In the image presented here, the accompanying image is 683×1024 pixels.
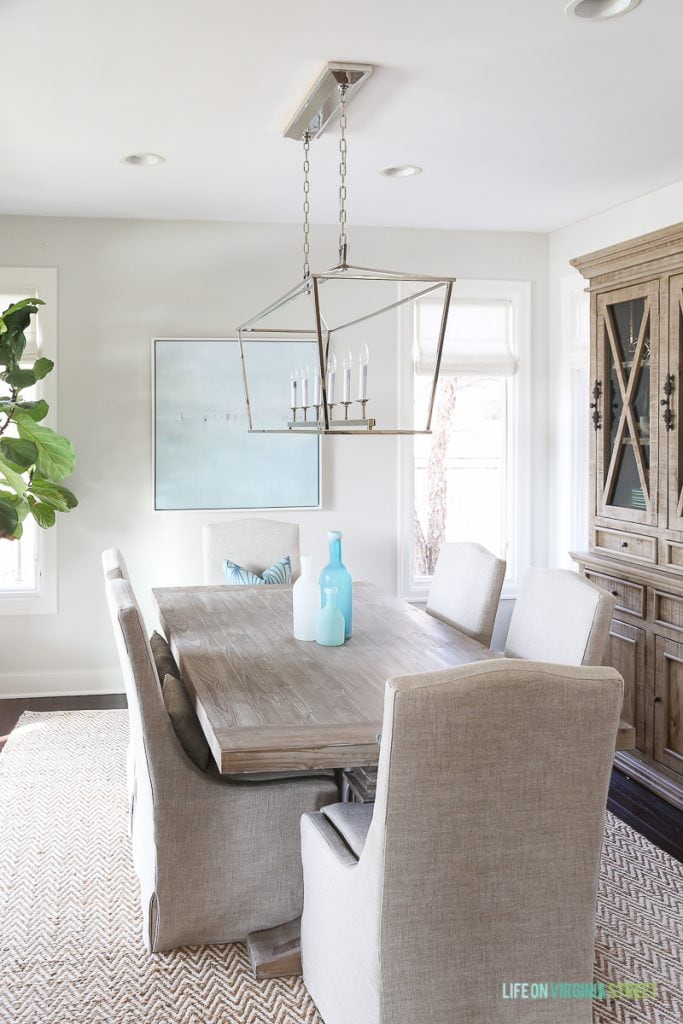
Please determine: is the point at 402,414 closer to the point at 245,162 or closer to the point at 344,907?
the point at 245,162

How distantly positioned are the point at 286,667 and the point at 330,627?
29 centimetres

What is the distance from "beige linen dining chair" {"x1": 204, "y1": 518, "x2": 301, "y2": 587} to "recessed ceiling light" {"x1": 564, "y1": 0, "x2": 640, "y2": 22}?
263 centimetres

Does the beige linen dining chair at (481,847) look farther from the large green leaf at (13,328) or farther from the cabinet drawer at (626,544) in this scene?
the large green leaf at (13,328)

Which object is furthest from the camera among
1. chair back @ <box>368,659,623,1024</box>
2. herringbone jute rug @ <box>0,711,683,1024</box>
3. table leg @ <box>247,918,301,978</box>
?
table leg @ <box>247,918,301,978</box>

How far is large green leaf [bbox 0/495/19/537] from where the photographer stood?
4.11 m

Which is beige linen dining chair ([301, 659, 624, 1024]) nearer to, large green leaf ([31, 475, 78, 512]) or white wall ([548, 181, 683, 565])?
large green leaf ([31, 475, 78, 512])

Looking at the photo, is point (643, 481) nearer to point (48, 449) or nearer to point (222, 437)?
point (222, 437)

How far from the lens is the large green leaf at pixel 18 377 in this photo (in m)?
4.29

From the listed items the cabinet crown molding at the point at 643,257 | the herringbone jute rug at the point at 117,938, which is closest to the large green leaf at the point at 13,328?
the herringbone jute rug at the point at 117,938

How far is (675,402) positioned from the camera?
3.63 m

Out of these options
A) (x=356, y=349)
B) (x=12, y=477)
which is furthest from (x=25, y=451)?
(x=356, y=349)

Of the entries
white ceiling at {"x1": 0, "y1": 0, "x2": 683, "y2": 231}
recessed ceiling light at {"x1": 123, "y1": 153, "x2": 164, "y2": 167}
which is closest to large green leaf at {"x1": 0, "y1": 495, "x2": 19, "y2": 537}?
white ceiling at {"x1": 0, "y1": 0, "x2": 683, "y2": 231}

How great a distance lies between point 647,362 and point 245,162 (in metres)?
1.90

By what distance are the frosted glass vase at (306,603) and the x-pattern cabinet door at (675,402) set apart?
1.53 meters
